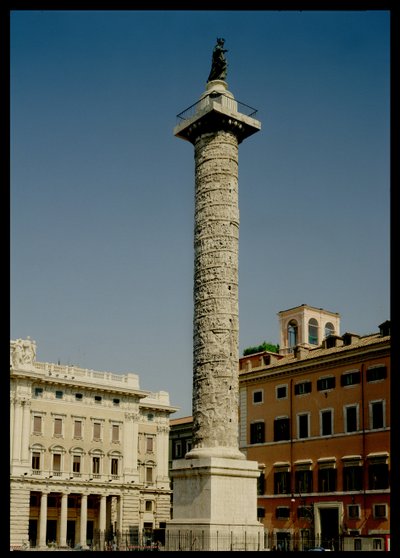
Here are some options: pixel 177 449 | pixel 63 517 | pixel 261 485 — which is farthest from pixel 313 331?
pixel 63 517

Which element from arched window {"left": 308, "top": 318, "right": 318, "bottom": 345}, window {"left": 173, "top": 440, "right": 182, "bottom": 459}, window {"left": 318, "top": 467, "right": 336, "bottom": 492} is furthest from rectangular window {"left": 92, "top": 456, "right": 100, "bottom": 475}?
window {"left": 318, "top": 467, "right": 336, "bottom": 492}

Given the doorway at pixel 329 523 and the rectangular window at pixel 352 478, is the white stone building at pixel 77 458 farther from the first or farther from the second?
the rectangular window at pixel 352 478

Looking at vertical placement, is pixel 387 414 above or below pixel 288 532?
above

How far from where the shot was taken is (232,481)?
20.4 meters

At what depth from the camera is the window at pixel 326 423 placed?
32062 mm

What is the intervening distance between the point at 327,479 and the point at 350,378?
4.18m

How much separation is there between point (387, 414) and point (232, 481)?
11.1 metres

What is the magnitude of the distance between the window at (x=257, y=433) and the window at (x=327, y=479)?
4.06 m

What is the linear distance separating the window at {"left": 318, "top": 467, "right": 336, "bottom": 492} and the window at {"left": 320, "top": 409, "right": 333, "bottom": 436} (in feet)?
4.77

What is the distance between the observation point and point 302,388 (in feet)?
111

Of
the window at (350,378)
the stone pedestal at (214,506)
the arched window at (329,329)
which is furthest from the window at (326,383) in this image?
the arched window at (329,329)

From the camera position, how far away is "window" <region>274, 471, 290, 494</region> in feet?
109
